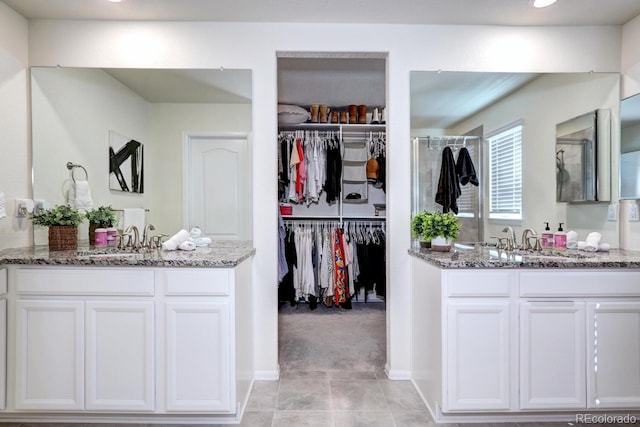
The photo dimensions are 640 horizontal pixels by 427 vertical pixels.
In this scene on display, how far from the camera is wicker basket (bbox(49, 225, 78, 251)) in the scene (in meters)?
2.02

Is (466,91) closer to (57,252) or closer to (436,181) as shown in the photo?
(436,181)

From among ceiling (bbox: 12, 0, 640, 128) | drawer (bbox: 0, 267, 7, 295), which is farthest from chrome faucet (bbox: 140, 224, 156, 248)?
ceiling (bbox: 12, 0, 640, 128)

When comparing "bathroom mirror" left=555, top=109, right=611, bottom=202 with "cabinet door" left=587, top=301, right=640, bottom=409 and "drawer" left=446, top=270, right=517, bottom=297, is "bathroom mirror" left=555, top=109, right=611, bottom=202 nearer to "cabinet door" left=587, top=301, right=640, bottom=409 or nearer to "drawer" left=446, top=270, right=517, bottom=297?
"cabinet door" left=587, top=301, right=640, bottom=409

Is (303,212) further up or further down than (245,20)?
further down

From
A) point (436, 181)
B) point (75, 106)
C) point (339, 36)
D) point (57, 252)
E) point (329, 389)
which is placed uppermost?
point (339, 36)

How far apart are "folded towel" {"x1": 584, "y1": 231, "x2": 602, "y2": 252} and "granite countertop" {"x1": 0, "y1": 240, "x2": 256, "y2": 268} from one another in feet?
6.84

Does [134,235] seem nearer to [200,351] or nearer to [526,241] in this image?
[200,351]

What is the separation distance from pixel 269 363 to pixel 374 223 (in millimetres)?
2138

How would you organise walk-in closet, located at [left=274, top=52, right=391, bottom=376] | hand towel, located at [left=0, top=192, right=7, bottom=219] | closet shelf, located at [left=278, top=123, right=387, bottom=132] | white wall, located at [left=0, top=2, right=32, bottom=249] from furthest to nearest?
1. closet shelf, located at [left=278, top=123, right=387, bottom=132]
2. walk-in closet, located at [left=274, top=52, right=391, bottom=376]
3. white wall, located at [left=0, top=2, right=32, bottom=249]
4. hand towel, located at [left=0, top=192, right=7, bottom=219]

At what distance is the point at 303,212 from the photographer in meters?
3.93

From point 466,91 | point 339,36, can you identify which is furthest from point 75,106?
point 466,91

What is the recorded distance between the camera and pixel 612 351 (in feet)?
5.60

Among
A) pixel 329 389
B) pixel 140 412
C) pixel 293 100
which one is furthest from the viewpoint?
pixel 293 100

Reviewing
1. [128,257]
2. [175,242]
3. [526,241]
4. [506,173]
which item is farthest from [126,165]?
[526,241]
